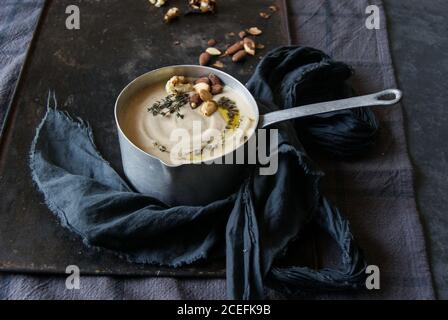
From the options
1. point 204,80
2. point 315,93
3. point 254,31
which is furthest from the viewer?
point 254,31

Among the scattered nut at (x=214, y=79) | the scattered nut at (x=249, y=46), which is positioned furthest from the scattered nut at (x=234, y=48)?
the scattered nut at (x=214, y=79)

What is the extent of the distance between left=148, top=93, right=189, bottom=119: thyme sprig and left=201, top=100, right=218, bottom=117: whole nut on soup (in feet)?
0.10

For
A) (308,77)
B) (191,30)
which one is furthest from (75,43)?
(308,77)

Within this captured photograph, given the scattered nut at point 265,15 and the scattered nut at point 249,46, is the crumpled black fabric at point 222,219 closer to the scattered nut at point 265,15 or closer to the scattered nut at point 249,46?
the scattered nut at point 249,46

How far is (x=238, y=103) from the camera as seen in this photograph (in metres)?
0.79

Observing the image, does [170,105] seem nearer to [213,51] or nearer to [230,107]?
[230,107]

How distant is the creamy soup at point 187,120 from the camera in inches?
28.5

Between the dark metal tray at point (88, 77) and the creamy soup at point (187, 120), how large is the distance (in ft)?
0.37

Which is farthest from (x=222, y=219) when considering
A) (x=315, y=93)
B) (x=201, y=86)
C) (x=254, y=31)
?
(x=254, y=31)

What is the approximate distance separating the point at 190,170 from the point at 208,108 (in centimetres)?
11

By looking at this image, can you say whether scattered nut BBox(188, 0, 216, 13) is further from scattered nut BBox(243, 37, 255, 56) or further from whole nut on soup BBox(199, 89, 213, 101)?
whole nut on soup BBox(199, 89, 213, 101)

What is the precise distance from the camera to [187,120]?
29.8 inches

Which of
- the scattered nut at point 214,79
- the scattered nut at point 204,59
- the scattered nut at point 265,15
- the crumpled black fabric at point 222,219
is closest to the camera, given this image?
A: the crumpled black fabric at point 222,219
